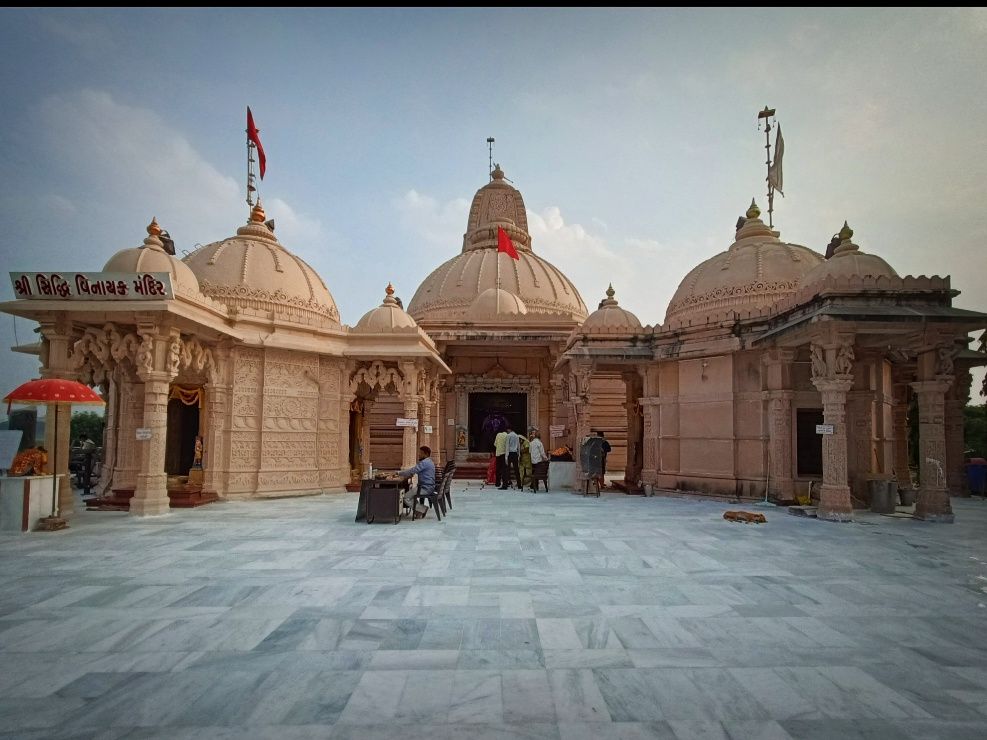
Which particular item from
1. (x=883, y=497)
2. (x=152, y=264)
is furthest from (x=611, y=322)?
(x=152, y=264)

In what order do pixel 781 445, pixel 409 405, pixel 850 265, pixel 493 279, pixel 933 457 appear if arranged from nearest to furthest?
pixel 933 457 → pixel 850 265 → pixel 781 445 → pixel 409 405 → pixel 493 279

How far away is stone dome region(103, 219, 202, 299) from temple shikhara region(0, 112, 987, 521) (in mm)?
43

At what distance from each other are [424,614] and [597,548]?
3.27 m

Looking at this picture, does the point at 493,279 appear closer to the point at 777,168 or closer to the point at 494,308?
the point at 494,308

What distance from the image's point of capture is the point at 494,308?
68.7ft

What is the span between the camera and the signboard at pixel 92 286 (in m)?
9.58

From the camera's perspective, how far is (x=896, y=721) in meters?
2.92

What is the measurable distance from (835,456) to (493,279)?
18092mm

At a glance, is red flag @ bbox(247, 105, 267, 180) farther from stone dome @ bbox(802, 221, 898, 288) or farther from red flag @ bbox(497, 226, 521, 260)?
stone dome @ bbox(802, 221, 898, 288)

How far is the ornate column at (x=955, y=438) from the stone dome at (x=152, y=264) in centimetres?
1956

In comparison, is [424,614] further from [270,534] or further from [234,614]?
[270,534]

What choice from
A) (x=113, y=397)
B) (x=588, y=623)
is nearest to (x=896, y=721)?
(x=588, y=623)

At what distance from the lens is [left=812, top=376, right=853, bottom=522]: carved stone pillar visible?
31.6 feet

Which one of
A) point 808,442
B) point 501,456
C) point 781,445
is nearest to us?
point 781,445
